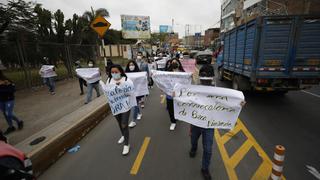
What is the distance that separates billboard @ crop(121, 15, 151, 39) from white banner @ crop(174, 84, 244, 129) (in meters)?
26.4

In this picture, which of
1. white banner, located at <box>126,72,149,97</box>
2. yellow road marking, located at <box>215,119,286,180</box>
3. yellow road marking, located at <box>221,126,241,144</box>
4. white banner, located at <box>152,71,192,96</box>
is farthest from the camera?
white banner, located at <box>126,72,149,97</box>

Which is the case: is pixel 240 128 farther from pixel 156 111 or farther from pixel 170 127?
pixel 156 111

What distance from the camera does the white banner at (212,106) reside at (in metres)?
2.80

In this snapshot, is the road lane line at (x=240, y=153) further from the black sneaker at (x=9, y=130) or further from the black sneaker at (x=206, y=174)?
the black sneaker at (x=9, y=130)

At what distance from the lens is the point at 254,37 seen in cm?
602

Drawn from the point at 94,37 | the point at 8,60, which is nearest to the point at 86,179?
the point at 8,60

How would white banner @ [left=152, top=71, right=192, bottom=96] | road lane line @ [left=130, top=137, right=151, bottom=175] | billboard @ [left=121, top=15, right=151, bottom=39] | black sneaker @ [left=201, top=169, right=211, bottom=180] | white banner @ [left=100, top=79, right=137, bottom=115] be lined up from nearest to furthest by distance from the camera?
black sneaker @ [left=201, top=169, right=211, bottom=180] < road lane line @ [left=130, top=137, right=151, bottom=175] < white banner @ [left=100, top=79, right=137, bottom=115] < white banner @ [left=152, top=71, right=192, bottom=96] < billboard @ [left=121, top=15, right=151, bottom=39]

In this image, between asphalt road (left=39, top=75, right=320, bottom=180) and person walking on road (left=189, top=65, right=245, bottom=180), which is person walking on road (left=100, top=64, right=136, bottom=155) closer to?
asphalt road (left=39, top=75, right=320, bottom=180)

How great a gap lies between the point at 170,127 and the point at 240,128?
191 centimetres

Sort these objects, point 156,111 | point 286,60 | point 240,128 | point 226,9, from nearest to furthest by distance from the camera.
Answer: point 240,128 < point 286,60 < point 156,111 < point 226,9

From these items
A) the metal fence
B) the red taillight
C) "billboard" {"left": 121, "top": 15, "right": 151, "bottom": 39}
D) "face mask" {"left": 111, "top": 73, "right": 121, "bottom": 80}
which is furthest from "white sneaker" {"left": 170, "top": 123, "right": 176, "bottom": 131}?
"billboard" {"left": 121, "top": 15, "right": 151, "bottom": 39}

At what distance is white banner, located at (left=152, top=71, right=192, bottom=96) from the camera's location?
179 inches

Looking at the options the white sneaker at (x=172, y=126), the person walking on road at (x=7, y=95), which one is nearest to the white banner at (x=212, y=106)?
the white sneaker at (x=172, y=126)

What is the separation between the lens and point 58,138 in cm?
390
